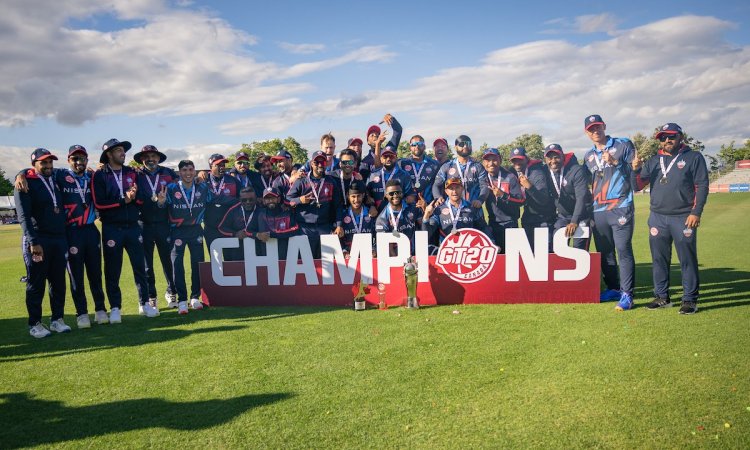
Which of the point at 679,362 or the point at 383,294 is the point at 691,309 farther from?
the point at 383,294

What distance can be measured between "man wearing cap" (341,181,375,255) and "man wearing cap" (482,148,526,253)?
2.22 meters

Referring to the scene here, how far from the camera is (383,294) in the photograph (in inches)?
316

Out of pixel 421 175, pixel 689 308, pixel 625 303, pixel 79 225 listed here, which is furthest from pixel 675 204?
pixel 79 225

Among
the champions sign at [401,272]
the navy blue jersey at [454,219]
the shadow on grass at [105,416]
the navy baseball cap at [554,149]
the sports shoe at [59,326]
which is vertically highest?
the navy baseball cap at [554,149]

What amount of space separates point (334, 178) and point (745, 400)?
6422 mm

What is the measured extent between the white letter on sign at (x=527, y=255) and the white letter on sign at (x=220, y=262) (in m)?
4.50

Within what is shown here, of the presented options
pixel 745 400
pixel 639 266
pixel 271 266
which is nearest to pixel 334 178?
pixel 271 266

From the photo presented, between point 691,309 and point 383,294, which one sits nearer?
point 691,309

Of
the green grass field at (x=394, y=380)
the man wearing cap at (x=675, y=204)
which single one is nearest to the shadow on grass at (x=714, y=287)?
the green grass field at (x=394, y=380)

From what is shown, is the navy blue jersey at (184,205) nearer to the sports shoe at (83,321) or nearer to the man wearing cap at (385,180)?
the sports shoe at (83,321)

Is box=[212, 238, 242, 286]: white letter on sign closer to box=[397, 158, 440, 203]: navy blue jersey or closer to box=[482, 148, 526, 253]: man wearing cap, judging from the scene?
box=[397, 158, 440, 203]: navy blue jersey

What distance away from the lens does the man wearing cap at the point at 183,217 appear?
27.2 feet

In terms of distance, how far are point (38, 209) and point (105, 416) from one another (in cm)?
380

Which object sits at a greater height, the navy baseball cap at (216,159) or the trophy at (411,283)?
the navy baseball cap at (216,159)
